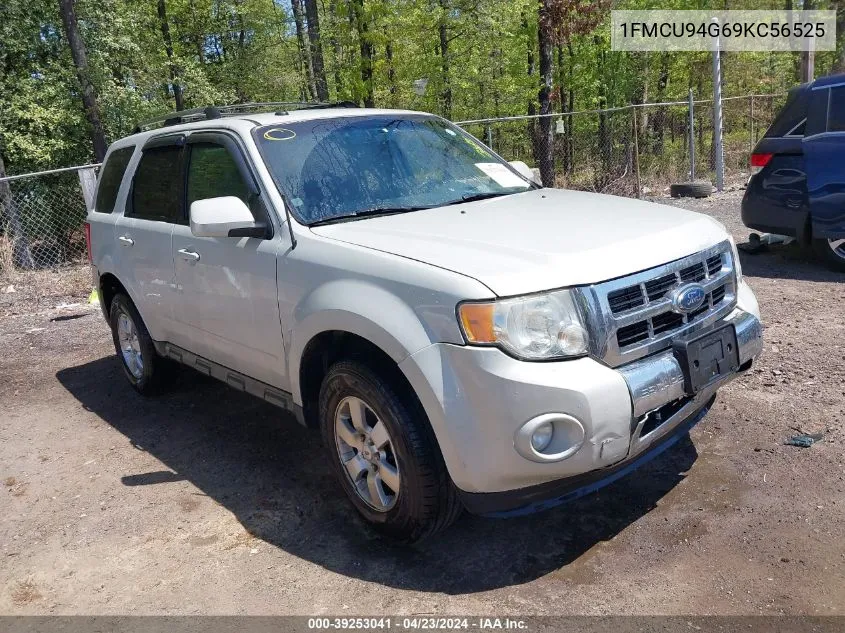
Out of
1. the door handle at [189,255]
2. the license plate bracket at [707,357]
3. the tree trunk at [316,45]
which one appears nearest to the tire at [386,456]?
the license plate bracket at [707,357]

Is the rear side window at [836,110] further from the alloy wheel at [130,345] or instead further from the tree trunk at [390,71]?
the tree trunk at [390,71]

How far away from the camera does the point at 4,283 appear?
33.1ft

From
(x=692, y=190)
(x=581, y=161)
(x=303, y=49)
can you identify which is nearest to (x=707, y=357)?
(x=692, y=190)

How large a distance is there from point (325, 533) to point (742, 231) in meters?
8.12

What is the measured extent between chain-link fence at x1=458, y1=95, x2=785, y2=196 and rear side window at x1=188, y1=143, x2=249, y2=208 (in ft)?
25.0

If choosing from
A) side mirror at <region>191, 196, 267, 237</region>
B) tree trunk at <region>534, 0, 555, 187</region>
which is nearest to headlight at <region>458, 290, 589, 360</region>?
side mirror at <region>191, 196, 267, 237</region>

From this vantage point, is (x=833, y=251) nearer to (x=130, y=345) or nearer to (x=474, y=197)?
(x=474, y=197)

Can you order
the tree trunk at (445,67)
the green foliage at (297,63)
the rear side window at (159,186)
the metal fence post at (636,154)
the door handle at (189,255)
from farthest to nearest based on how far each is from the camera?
1. the tree trunk at (445,67)
2. the green foliage at (297,63)
3. the metal fence post at (636,154)
4. the rear side window at (159,186)
5. the door handle at (189,255)

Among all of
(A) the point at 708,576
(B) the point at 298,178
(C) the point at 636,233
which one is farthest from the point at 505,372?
(B) the point at 298,178

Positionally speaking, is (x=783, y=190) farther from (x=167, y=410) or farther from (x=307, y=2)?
(x=307, y=2)

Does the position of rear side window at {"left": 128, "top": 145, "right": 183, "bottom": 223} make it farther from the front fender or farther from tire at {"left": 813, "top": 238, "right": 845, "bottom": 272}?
tire at {"left": 813, "top": 238, "right": 845, "bottom": 272}

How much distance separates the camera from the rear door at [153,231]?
459 cm

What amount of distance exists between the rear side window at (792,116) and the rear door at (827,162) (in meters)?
0.12

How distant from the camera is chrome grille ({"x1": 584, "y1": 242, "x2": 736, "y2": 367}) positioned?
276cm
